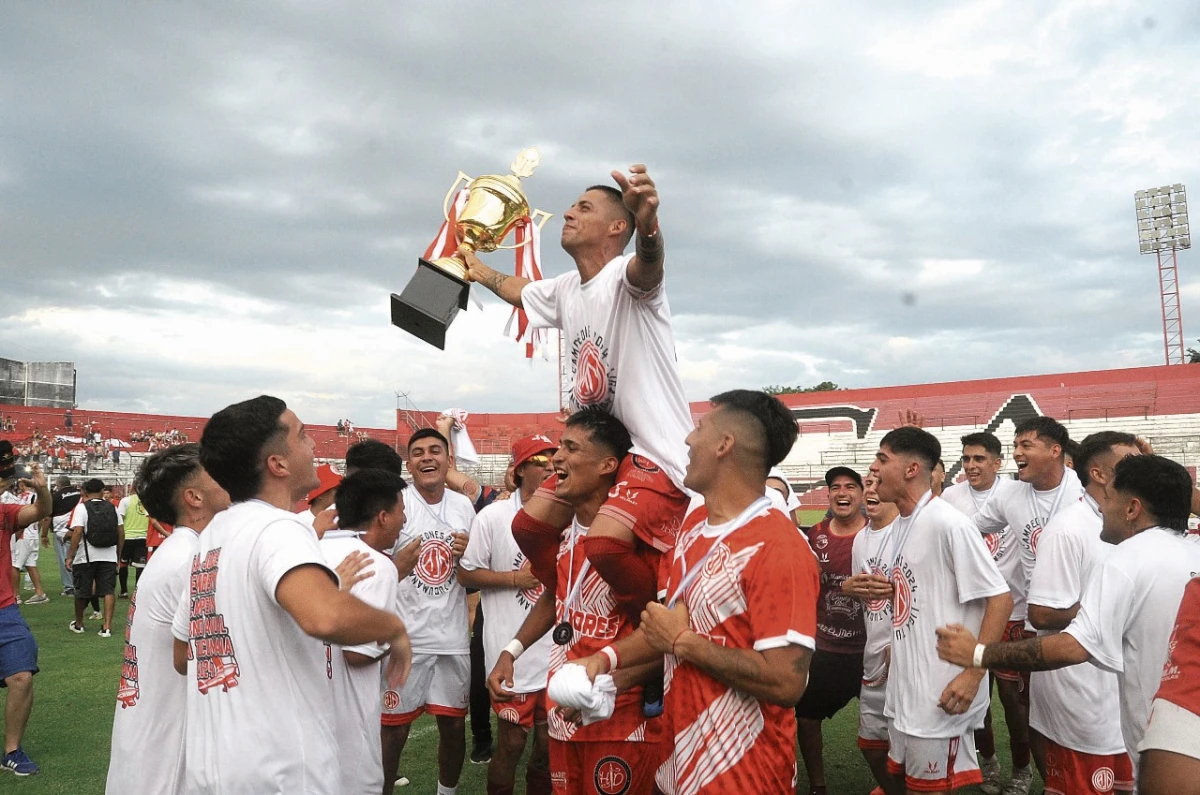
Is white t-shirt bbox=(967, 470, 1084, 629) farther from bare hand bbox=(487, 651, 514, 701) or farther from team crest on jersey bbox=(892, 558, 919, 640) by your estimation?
bare hand bbox=(487, 651, 514, 701)

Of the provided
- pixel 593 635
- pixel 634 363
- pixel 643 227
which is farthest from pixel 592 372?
pixel 593 635

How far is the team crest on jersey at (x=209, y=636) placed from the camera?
276 centimetres

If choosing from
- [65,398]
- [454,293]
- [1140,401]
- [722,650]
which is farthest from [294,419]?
[65,398]

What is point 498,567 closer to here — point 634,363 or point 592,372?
point 592,372

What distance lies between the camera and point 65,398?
64.6 meters

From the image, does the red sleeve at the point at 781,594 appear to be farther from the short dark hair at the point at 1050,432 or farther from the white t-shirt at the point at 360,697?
the short dark hair at the point at 1050,432

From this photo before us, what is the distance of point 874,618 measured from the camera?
6.13 m

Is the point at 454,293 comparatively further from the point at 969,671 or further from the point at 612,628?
the point at 969,671

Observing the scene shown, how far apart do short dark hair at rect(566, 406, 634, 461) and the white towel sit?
968 mm

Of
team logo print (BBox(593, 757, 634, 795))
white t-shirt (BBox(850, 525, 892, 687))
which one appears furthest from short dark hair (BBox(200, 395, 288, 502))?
white t-shirt (BBox(850, 525, 892, 687))

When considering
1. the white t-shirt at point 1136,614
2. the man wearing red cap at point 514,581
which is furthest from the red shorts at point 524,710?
the white t-shirt at point 1136,614

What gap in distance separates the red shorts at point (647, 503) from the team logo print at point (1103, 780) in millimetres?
3234

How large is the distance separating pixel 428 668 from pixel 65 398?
6909cm

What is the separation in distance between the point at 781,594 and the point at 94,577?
45.3ft
